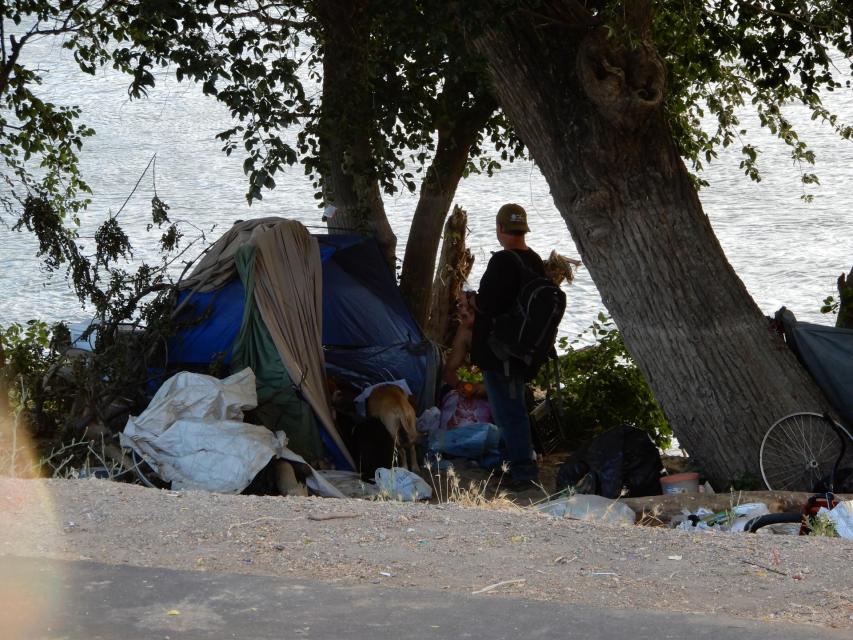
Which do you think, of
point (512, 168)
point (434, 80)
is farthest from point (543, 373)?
point (512, 168)

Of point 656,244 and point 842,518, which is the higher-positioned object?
point 656,244

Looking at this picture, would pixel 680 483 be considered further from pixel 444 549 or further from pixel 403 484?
pixel 444 549

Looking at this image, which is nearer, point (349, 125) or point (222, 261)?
point (222, 261)

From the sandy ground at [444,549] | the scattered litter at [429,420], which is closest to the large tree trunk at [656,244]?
the scattered litter at [429,420]

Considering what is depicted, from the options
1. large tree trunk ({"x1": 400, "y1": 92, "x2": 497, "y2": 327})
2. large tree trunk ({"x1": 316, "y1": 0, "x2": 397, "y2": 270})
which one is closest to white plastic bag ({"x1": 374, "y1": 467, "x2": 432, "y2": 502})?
large tree trunk ({"x1": 316, "y1": 0, "x2": 397, "y2": 270})

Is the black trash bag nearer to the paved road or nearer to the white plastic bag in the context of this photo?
the white plastic bag

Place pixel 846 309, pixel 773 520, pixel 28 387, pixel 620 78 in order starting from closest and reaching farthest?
pixel 773 520
pixel 620 78
pixel 846 309
pixel 28 387

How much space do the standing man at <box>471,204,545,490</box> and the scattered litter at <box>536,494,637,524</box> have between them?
122 centimetres

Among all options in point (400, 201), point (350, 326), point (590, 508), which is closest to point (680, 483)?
point (590, 508)

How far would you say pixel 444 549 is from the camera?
4.12 metres

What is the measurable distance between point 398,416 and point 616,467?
1566 mm

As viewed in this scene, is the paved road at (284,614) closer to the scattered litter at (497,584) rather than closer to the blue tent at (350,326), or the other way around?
the scattered litter at (497,584)

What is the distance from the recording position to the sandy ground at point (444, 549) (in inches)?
145

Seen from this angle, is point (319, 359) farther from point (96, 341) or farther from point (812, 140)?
point (812, 140)
